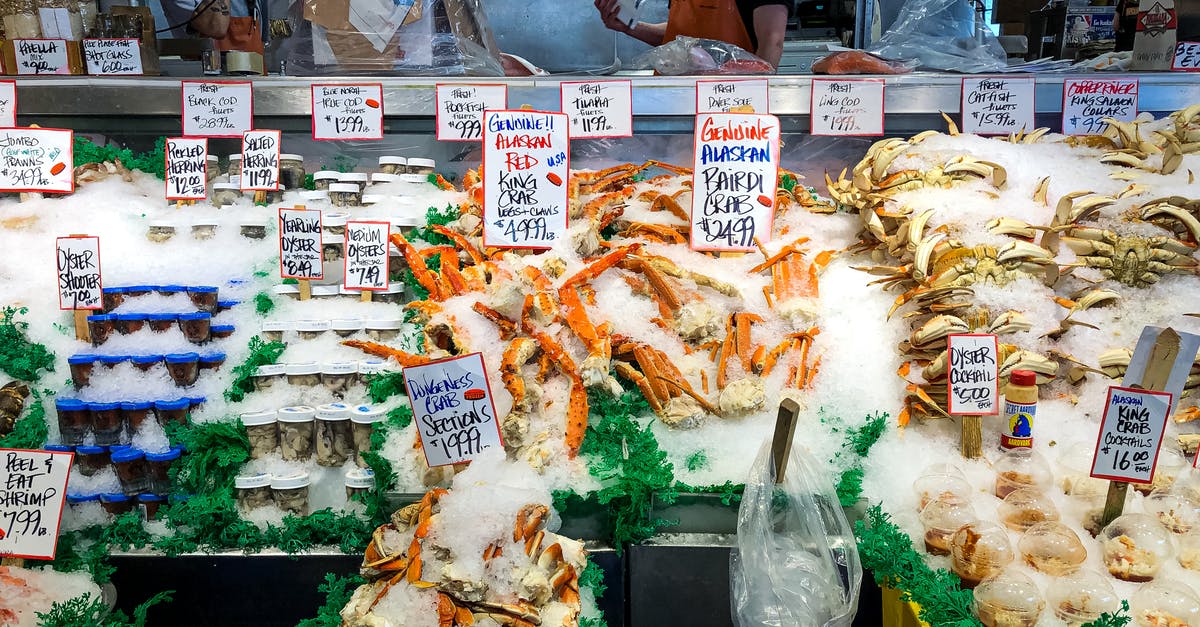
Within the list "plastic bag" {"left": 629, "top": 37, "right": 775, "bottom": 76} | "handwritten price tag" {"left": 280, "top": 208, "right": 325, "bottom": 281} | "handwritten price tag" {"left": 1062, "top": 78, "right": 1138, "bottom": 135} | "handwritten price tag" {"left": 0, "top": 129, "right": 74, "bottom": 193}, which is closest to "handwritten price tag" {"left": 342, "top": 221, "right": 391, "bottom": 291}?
"handwritten price tag" {"left": 280, "top": 208, "right": 325, "bottom": 281}

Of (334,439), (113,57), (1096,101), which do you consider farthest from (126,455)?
(1096,101)

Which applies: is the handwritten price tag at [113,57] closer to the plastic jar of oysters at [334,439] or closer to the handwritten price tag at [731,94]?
the plastic jar of oysters at [334,439]

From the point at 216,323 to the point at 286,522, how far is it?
76 centimetres

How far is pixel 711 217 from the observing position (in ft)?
8.54

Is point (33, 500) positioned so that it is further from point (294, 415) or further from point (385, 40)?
point (385, 40)

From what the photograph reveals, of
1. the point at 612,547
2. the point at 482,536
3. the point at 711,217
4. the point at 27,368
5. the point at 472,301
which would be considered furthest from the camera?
the point at 711,217

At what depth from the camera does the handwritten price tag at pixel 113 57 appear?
2.88 metres

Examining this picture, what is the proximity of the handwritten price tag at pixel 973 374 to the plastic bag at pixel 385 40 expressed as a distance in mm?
1900

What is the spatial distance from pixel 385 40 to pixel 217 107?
616 mm

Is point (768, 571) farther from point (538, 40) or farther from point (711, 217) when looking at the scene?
point (538, 40)

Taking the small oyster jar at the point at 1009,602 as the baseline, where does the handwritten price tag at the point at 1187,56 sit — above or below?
above

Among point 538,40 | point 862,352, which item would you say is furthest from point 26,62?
→ point 538,40

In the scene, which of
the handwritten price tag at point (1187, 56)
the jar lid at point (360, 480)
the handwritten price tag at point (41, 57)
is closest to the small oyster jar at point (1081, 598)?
the jar lid at point (360, 480)

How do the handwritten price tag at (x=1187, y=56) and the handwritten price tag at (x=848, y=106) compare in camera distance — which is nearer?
the handwritten price tag at (x=848, y=106)
